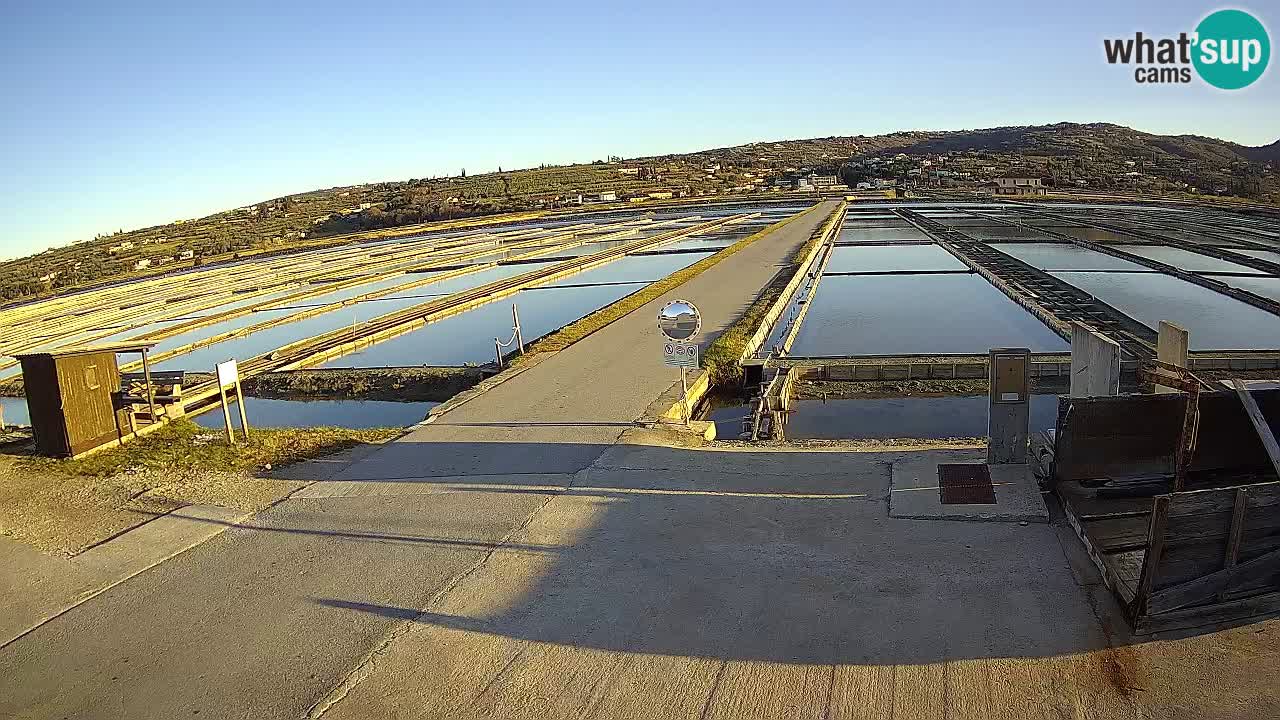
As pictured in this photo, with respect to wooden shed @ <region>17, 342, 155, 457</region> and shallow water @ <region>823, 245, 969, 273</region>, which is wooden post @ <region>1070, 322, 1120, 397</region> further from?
shallow water @ <region>823, 245, 969, 273</region>

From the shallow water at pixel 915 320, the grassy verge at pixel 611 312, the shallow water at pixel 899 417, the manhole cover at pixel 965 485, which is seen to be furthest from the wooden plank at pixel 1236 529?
the shallow water at pixel 915 320

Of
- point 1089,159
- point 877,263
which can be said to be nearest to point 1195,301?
point 877,263

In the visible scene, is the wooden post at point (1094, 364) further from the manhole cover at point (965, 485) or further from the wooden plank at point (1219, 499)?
the wooden plank at point (1219, 499)

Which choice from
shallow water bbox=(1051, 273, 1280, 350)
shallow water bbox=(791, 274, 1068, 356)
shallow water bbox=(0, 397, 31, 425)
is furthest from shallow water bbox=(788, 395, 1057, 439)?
shallow water bbox=(0, 397, 31, 425)

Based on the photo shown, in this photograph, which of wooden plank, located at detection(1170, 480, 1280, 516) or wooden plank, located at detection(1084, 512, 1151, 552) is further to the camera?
wooden plank, located at detection(1084, 512, 1151, 552)

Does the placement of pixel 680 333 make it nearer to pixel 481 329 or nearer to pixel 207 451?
pixel 207 451

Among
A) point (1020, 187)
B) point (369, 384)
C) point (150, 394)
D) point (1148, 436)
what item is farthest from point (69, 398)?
point (1020, 187)
